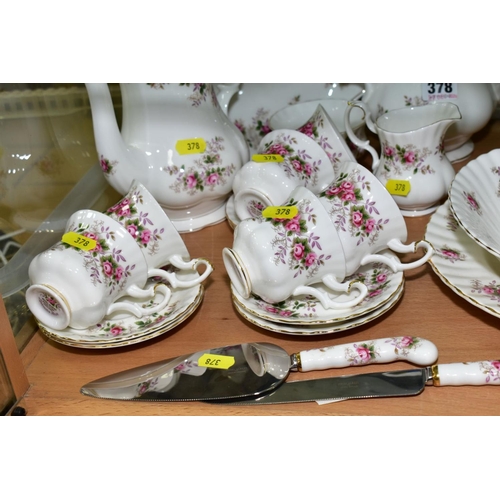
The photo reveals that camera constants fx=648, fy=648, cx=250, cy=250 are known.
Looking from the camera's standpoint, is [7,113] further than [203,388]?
Yes

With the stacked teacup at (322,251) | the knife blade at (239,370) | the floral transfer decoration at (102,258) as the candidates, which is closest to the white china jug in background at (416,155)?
the stacked teacup at (322,251)

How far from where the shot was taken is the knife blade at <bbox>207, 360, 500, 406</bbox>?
29.2 inches

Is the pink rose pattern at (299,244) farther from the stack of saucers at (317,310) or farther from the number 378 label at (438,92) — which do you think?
the number 378 label at (438,92)

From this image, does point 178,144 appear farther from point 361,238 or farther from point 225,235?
point 361,238

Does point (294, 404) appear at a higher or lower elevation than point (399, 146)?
lower

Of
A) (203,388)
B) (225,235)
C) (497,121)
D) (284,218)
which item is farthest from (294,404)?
(497,121)

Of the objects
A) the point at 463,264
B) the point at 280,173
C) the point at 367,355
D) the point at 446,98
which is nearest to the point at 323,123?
the point at 280,173

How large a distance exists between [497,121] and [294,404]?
2.64 feet

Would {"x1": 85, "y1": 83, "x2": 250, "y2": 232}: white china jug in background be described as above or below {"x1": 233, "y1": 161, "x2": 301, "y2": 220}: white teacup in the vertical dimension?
above

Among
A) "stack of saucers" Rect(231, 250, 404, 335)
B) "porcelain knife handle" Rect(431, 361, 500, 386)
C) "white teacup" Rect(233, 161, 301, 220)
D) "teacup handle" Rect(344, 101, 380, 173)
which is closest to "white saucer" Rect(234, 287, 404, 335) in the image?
"stack of saucers" Rect(231, 250, 404, 335)

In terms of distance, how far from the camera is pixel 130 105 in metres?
1.00

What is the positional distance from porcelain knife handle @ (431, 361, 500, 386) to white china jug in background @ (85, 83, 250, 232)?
1.56ft

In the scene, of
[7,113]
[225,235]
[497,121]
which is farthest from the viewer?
[497,121]

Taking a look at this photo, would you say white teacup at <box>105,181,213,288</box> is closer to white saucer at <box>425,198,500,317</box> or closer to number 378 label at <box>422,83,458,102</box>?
white saucer at <box>425,198,500,317</box>
